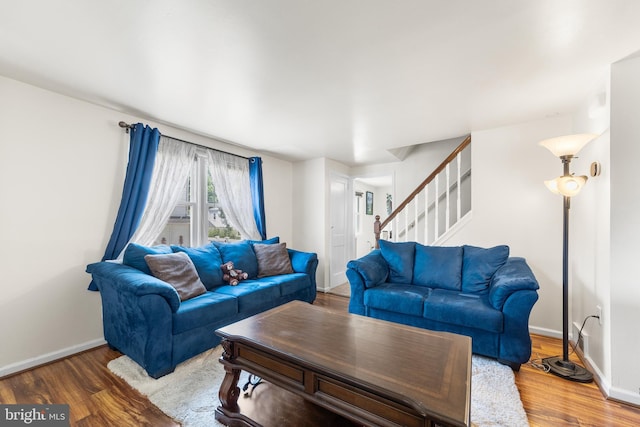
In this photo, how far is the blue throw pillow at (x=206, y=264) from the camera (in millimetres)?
2910

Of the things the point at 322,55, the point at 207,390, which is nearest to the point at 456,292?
the point at 207,390

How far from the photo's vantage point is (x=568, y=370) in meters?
2.11

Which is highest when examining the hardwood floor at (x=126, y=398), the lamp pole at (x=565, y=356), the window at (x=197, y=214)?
the window at (x=197, y=214)

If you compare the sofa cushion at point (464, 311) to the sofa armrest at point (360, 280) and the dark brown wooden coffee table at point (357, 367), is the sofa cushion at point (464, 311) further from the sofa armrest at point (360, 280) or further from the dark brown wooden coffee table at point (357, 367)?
the dark brown wooden coffee table at point (357, 367)

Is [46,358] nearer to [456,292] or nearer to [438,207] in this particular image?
[456,292]

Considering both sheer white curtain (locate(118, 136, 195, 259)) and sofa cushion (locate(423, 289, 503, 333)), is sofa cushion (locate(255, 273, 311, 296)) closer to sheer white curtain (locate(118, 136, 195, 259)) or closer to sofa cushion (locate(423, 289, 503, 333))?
sheer white curtain (locate(118, 136, 195, 259))

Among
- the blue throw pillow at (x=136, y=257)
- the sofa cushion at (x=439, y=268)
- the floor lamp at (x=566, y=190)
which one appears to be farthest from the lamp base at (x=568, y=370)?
the blue throw pillow at (x=136, y=257)

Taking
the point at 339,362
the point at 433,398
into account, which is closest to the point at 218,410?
the point at 339,362

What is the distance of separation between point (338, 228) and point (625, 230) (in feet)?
12.0

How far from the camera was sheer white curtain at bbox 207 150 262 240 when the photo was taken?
3.69 meters

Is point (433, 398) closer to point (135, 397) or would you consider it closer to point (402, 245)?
point (135, 397)

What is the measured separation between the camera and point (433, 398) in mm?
1066

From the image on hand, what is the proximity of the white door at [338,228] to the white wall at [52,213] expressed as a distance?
3.12 meters

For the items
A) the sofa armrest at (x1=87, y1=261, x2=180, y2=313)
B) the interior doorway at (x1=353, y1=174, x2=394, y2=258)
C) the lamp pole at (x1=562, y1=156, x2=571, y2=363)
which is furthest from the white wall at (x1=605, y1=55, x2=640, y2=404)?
the interior doorway at (x1=353, y1=174, x2=394, y2=258)
